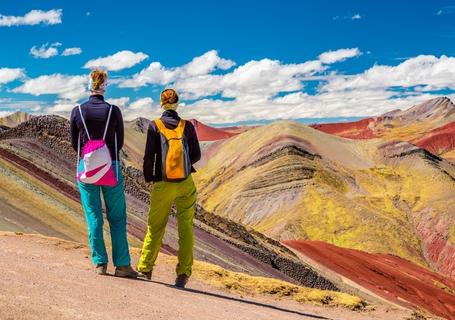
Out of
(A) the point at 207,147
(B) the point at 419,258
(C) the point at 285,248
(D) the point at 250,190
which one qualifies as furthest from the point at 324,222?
(A) the point at 207,147

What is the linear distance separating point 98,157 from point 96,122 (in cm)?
45

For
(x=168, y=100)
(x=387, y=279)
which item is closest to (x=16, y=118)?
(x=387, y=279)

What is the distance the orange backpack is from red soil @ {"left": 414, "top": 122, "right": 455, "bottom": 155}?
167 metres

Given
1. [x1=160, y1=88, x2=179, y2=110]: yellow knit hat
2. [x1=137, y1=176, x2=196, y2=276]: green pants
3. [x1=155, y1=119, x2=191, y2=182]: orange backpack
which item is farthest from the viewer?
[x1=160, y1=88, x2=179, y2=110]: yellow knit hat

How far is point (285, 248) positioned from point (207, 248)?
32.6 feet

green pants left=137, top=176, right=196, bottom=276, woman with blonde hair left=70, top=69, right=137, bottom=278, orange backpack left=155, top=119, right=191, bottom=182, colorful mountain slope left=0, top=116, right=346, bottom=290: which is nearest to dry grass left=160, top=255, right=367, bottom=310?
green pants left=137, top=176, right=196, bottom=276

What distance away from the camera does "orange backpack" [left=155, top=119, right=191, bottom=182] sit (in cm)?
752

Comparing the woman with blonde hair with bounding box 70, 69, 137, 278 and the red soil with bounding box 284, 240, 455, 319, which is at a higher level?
the woman with blonde hair with bounding box 70, 69, 137, 278

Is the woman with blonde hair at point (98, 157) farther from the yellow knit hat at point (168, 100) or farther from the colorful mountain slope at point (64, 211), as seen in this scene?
the colorful mountain slope at point (64, 211)

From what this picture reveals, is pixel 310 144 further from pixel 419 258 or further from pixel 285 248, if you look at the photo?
pixel 285 248

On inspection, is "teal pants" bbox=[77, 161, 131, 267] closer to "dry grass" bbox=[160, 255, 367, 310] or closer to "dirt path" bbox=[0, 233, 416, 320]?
"dirt path" bbox=[0, 233, 416, 320]

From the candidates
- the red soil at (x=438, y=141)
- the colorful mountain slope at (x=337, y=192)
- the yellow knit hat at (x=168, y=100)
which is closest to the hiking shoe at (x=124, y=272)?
the yellow knit hat at (x=168, y=100)

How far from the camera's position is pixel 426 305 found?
1203 inches

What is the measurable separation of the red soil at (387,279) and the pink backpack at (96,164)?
23.7 m
